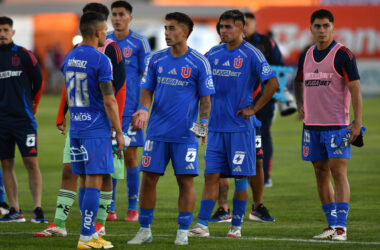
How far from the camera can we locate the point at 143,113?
27.3 ft

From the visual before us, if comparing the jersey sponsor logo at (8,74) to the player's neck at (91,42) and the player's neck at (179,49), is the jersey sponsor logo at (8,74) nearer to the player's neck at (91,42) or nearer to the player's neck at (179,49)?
the player's neck at (91,42)

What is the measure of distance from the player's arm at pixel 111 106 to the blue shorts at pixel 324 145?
218cm

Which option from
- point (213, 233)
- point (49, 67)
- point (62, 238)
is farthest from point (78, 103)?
point (49, 67)

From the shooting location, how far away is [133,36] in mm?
10562

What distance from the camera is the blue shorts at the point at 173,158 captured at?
8.34 metres

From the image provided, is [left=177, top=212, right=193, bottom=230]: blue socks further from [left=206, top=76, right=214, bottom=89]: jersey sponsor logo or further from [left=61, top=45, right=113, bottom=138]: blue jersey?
[left=206, top=76, right=214, bottom=89]: jersey sponsor logo

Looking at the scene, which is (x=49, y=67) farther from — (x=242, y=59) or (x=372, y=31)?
(x=242, y=59)

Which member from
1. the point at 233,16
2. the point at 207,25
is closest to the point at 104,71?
the point at 233,16

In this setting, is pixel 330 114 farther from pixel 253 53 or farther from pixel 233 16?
pixel 233 16

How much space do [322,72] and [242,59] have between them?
2.80ft

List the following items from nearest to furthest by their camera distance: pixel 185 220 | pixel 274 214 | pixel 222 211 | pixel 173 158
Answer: pixel 185 220
pixel 173 158
pixel 222 211
pixel 274 214

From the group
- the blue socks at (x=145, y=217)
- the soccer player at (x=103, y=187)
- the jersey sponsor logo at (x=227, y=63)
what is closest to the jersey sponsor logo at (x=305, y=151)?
the jersey sponsor logo at (x=227, y=63)

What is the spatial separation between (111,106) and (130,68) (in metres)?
2.71

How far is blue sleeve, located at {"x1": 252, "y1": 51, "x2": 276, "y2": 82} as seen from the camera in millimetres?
8781
